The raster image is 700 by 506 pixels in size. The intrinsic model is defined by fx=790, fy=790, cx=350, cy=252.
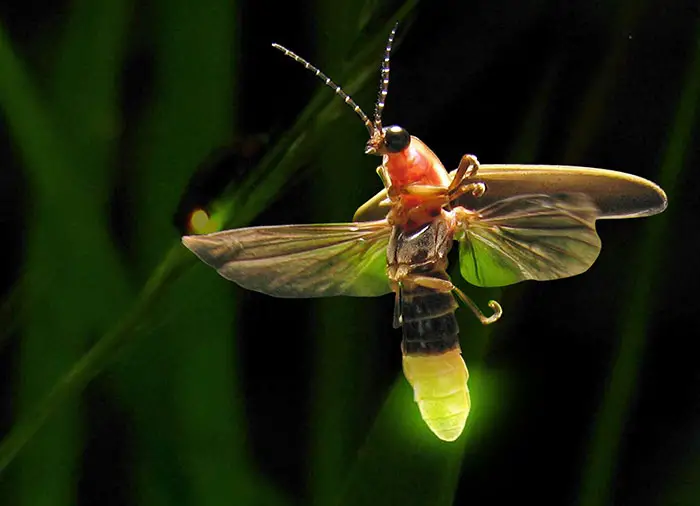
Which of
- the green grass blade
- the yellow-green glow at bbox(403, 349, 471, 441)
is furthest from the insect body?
the green grass blade

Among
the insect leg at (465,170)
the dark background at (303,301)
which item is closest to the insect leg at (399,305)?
the insect leg at (465,170)

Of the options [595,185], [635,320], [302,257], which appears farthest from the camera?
[635,320]

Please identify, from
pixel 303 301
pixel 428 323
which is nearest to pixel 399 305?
pixel 428 323

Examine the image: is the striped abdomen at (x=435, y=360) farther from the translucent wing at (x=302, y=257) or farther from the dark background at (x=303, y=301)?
the dark background at (x=303, y=301)

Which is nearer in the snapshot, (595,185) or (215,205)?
(595,185)

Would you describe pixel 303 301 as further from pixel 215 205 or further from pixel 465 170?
pixel 465 170

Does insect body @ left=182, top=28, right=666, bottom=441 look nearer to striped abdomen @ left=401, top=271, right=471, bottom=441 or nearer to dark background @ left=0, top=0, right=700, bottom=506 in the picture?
striped abdomen @ left=401, top=271, right=471, bottom=441
